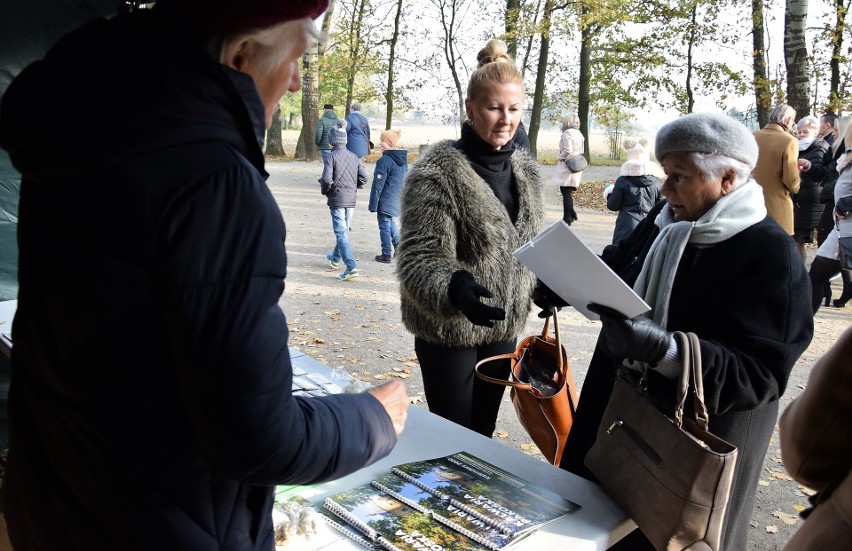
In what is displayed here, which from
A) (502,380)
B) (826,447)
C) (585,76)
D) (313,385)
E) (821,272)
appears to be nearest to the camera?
(826,447)

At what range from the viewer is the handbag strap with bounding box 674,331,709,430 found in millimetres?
1581

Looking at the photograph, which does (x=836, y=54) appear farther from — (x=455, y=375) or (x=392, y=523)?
(x=392, y=523)

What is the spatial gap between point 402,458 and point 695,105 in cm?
2153

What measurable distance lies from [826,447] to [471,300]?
120 cm

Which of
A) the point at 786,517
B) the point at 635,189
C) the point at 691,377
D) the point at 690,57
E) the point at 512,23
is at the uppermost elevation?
the point at 512,23

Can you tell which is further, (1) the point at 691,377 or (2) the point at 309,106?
(2) the point at 309,106

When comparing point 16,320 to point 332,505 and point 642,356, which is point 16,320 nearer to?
point 332,505

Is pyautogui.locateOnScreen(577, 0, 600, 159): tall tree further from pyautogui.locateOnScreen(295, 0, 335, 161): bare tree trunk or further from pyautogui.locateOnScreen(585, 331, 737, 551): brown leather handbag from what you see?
pyautogui.locateOnScreen(585, 331, 737, 551): brown leather handbag

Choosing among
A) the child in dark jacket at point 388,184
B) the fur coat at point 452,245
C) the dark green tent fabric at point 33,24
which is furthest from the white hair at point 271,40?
the child in dark jacket at point 388,184

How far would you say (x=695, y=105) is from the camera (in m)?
20.9

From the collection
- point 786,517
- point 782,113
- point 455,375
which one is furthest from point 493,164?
point 782,113

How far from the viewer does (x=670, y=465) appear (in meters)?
1.53

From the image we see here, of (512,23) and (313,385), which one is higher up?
(512,23)

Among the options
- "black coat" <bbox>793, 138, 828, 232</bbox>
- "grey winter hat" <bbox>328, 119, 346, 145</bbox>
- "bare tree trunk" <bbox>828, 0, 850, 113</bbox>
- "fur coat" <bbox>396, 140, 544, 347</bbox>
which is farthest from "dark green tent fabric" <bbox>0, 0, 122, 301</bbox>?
"bare tree trunk" <bbox>828, 0, 850, 113</bbox>
